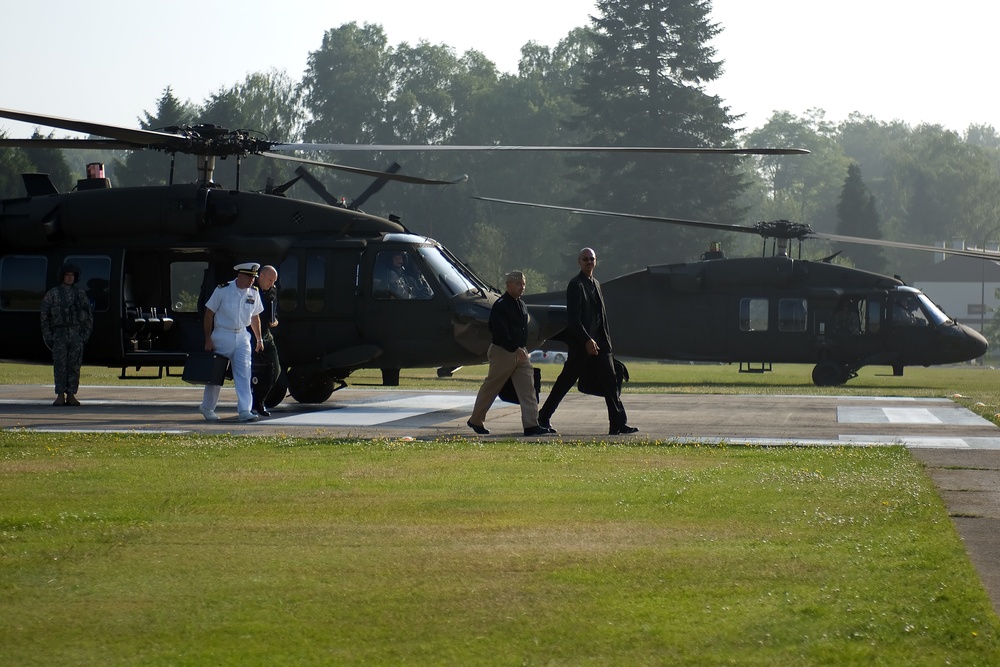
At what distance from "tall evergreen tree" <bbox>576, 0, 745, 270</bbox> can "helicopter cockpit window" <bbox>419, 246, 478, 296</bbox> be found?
206ft

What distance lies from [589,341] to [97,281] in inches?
305

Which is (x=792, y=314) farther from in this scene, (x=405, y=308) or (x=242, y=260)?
(x=242, y=260)

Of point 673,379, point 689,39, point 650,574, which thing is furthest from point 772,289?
point 689,39

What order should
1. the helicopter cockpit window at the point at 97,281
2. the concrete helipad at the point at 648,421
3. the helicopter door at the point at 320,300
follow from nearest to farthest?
the concrete helipad at the point at 648,421 → the helicopter door at the point at 320,300 → the helicopter cockpit window at the point at 97,281

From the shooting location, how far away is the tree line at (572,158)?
81562 millimetres

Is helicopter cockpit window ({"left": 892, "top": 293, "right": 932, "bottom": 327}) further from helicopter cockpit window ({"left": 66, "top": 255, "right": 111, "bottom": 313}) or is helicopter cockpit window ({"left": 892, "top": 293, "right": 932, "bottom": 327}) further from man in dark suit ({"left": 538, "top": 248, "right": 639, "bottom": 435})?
helicopter cockpit window ({"left": 66, "top": 255, "right": 111, "bottom": 313})

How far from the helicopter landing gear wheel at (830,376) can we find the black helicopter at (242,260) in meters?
13.9

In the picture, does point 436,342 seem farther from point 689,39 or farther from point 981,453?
point 689,39

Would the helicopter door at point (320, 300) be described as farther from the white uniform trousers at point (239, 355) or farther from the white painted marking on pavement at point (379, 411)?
the white uniform trousers at point (239, 355)

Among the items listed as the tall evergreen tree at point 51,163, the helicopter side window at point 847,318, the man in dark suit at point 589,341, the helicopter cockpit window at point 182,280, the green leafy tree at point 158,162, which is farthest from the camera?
the green leafy tree at point 158,162

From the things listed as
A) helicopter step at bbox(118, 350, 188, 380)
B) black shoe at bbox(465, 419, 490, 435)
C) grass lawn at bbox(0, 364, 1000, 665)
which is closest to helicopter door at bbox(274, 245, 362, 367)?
helicopter step at bbox(118, 350, 188, 380)

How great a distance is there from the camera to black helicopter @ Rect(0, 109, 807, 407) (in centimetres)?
1741

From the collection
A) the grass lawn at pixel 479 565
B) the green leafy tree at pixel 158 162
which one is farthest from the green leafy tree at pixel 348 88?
the grass lawn at pixel 479 565

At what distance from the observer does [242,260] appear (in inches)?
693
